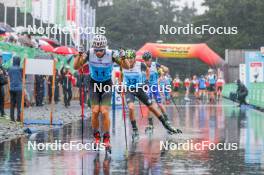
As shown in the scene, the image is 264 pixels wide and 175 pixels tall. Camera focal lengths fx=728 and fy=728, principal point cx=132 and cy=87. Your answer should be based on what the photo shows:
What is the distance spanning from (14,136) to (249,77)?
27.6 m

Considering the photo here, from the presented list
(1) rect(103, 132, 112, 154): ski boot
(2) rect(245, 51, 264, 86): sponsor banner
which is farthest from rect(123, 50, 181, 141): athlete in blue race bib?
(2) rect(245, 51, 264, 86): sponsor banner

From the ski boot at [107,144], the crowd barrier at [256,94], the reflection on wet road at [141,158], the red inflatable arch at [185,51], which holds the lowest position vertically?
the reflection on wet road at [141,158]

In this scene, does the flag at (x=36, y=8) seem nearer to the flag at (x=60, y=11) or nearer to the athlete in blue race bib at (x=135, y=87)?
the flag at (x=60, y=11)

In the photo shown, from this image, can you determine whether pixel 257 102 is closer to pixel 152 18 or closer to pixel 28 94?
pixel 28 94

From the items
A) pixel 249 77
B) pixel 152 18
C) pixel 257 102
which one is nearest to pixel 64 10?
pixel 249 77

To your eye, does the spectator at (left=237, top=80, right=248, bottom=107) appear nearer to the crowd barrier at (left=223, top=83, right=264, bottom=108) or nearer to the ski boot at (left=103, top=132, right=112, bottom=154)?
the crowd barrier at (left=223, top=83, right=264, bottom=108)
